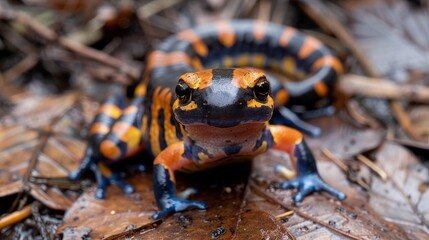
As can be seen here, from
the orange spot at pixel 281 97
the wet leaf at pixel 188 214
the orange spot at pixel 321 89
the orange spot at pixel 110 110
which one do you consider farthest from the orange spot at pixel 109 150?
the orange spot at pixel 321 89

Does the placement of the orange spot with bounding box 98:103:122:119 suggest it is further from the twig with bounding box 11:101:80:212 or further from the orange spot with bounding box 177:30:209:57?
the orange spot with bounding box 177:30:209:57

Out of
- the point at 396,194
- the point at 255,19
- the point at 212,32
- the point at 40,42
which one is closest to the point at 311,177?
the point at 396,194

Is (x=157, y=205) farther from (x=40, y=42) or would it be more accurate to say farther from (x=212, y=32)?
(x=40, y=42)

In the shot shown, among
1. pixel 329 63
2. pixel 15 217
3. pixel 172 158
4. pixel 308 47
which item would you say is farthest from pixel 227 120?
pixel 308 47

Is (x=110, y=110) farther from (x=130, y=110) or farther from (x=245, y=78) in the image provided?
(x=245, y=78)

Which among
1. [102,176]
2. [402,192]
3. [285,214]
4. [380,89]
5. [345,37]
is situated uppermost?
[345,37]
